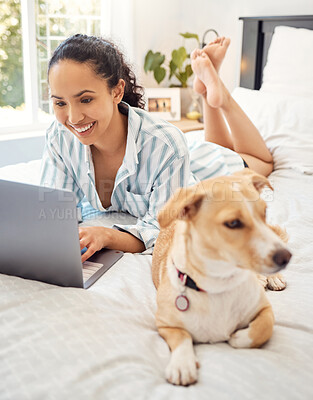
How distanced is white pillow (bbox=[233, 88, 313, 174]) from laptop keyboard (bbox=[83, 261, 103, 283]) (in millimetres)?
1308

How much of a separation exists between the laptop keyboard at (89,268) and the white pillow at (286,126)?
1308mm

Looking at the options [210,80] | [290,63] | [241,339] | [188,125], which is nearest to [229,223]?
[241,339]

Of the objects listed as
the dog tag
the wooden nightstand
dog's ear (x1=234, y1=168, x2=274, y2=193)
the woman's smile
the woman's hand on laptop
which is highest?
the woman's smile

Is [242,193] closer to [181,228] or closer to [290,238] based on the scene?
[181,228]

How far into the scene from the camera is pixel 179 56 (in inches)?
143

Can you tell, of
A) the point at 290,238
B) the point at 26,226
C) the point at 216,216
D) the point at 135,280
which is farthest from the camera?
the point at 290,238

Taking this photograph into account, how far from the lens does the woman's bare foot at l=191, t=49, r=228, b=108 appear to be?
2252 millimetres

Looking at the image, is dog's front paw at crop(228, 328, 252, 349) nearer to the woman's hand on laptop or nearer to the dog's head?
the dog's head

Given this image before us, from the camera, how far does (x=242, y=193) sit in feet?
2.91

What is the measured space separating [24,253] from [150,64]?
9.14 feet

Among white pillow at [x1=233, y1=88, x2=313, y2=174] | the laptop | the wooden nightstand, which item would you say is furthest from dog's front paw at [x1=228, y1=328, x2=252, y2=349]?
the wooden nightstand

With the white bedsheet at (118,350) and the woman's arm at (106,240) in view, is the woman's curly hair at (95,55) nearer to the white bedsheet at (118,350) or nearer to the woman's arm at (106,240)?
the woman's arm at (106,240)

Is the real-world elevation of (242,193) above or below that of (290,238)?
above

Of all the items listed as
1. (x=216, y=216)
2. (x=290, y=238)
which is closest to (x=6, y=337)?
(x=216, y=216)
